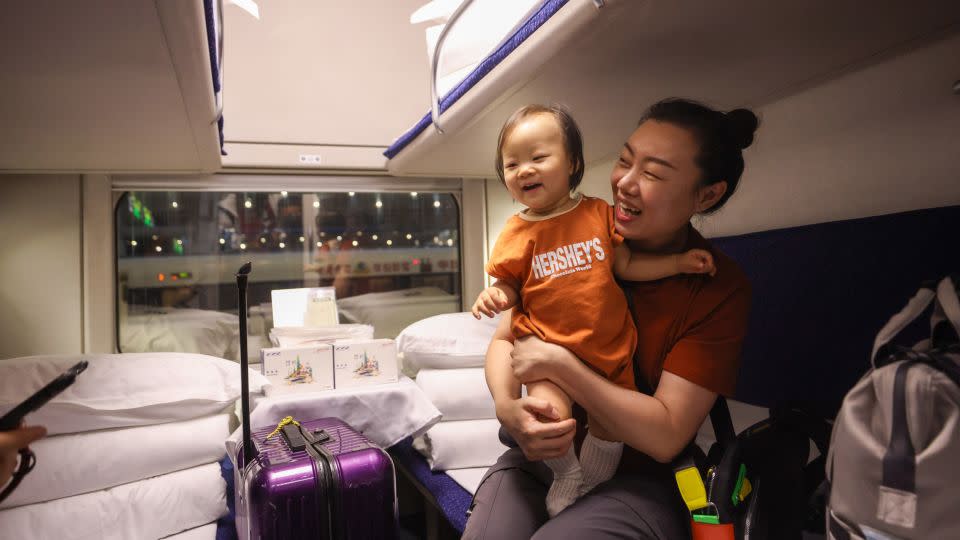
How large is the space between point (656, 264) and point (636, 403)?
0.30 meters

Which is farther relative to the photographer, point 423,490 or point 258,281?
point 258,281

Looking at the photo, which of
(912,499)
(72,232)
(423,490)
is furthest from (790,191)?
(72,232)

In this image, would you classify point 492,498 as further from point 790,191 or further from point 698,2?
point 790,191

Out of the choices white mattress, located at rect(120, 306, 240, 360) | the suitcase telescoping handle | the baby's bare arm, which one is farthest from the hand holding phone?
white mattress, located at rect(120, 306, 240, 360)

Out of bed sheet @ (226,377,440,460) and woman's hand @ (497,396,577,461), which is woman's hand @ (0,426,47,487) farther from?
bed sheet @ (226,377,440,460)

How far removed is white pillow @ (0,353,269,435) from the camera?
5.59ft

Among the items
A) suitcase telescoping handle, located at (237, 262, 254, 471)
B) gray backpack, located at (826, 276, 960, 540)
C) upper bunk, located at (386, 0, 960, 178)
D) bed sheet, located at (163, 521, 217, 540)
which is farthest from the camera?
bed sheet, located at (163, 521, 217, 540)

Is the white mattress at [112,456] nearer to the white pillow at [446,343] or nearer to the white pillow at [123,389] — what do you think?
the white pillow at [123,389]

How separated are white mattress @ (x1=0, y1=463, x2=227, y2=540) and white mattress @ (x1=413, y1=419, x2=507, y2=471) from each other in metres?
0.75

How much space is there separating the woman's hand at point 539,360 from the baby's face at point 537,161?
1.06 ft

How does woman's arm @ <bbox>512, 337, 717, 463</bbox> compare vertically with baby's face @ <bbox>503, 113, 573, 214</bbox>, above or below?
below

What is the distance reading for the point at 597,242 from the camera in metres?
1.13

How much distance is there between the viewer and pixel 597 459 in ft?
3.61

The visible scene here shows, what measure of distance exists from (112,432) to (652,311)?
1.73 metres
